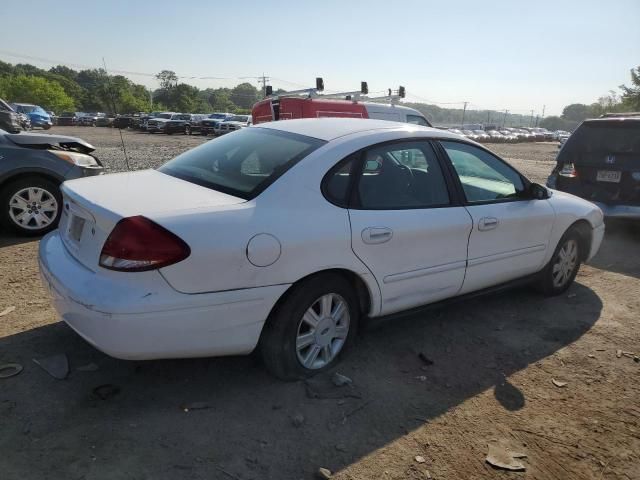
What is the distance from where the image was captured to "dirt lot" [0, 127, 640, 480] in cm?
240

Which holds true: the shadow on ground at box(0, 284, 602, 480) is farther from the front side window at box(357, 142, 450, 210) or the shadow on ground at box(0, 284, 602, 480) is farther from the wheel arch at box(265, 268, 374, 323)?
the front side window at box(357, 142, 450, 210)

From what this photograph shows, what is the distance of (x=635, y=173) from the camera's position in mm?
6551

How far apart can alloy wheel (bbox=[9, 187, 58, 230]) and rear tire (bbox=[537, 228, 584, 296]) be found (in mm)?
5512

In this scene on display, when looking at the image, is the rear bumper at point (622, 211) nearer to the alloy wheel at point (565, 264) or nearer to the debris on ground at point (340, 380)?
the alloy wheel at point (565, 264)

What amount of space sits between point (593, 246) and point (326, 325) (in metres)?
3.33

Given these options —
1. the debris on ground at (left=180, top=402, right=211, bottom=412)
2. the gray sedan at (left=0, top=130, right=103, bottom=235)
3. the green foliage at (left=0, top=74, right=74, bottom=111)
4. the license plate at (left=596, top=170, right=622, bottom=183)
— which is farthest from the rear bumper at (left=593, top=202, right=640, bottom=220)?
the green foliage at (left=0, top=74, right=74, bottom=111)

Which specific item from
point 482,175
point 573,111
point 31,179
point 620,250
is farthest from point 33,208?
point 573,111

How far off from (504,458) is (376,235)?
4.63 ft

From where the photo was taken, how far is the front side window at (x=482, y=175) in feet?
12.4

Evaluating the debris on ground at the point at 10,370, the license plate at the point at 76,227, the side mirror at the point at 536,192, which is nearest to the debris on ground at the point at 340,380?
the license plate at the point at 76,227

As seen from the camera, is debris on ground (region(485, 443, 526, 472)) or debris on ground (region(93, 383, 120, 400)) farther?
debris on ground (region(93, 383, 120, 400))

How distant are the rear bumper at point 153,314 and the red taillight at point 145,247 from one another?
5cm

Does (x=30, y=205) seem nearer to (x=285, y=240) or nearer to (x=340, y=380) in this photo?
(x=285, y=240)

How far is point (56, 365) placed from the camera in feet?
10.1
